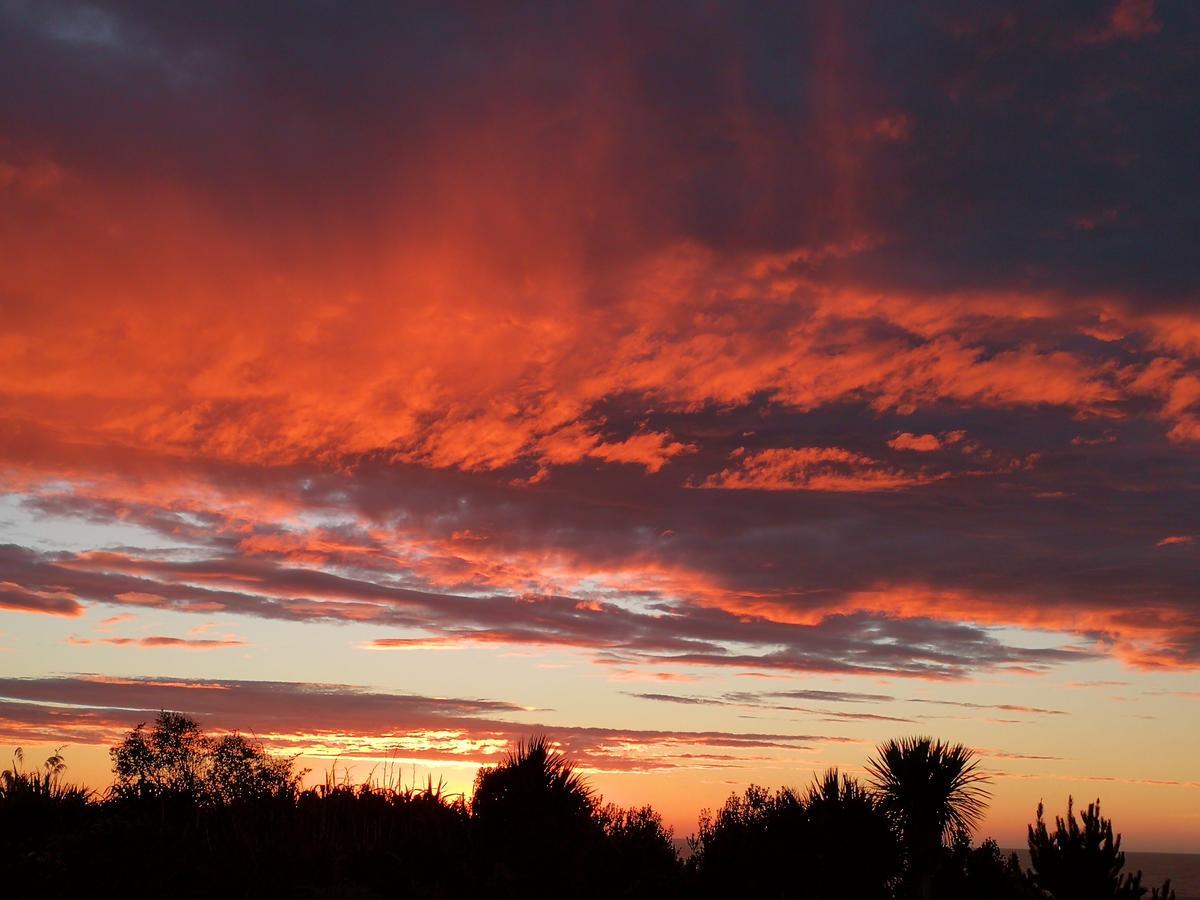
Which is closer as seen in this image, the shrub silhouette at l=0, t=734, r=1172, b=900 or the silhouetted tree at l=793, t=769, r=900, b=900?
the shrub silhouette at l=0, t=734, r=1172, b=900

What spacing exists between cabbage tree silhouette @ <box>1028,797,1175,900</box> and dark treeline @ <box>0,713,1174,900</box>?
0.11 feet

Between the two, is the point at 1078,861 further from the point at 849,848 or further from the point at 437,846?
the point at 437,846

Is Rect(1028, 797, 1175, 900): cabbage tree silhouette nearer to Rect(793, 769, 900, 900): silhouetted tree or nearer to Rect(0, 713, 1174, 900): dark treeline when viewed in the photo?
Rect(0, 713, 1174, 900): dark treeline

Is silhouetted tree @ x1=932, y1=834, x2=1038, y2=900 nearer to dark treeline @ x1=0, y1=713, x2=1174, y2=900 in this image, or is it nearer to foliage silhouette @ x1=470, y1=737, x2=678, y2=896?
dark treeline @ x1=0, y1=713, x2=1174, y2=900

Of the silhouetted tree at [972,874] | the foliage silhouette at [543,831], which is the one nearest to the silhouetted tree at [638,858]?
the foliage silhouette at [543,831]

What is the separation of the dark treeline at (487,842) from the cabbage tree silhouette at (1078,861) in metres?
0.03

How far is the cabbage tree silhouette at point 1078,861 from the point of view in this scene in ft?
82.6

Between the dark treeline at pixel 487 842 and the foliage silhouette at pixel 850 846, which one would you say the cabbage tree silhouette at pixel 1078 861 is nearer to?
the dark treeline at pixel 487 842

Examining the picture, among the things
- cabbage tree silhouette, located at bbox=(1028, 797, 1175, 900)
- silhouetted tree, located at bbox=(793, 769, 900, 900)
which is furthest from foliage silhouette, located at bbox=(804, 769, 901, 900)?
cabbage tree silhouette, located at bbox=(1028, 797, 1175, 900)

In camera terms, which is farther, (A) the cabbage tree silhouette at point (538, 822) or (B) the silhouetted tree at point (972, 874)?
(B) the silhouetted tree at point (972, 874)

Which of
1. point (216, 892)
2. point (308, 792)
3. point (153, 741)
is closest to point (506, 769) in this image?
point (308, 792)

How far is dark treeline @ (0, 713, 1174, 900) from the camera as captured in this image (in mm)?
20234

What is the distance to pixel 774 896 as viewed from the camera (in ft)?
100

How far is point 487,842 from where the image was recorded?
23547 millimetres
